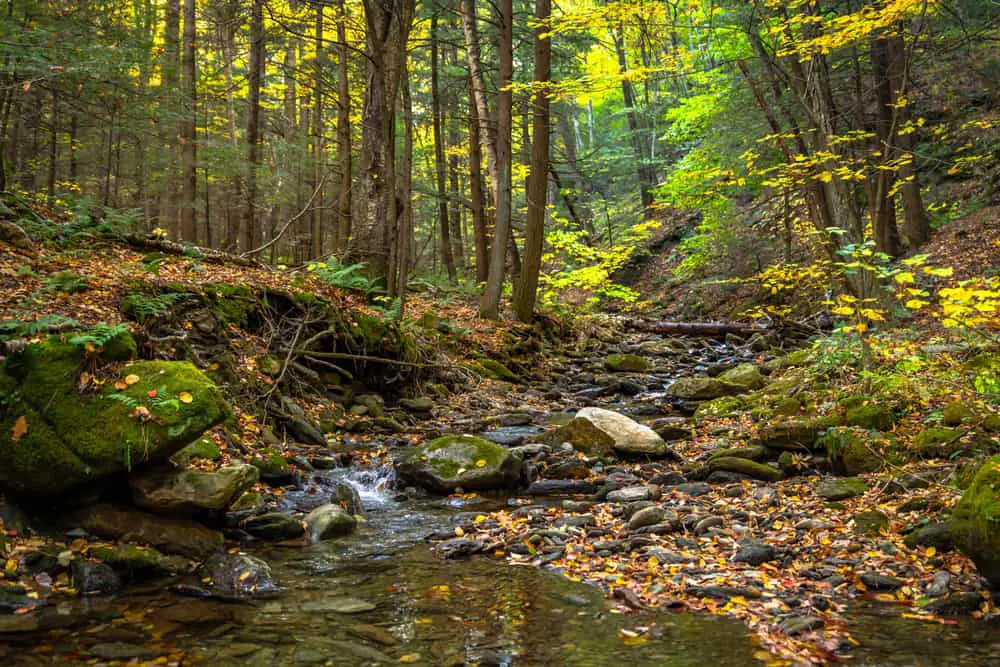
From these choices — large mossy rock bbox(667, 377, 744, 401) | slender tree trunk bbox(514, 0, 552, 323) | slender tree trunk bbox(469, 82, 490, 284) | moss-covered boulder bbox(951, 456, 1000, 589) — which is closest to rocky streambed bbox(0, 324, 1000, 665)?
moss-covered boulder bbox(951, 456, 1000, 589)

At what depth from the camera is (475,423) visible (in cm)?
969

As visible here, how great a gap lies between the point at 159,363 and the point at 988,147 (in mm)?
18126

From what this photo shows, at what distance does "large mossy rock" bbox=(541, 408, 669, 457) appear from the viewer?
7945mm

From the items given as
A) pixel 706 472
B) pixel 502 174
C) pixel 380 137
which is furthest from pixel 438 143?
pixel 706 472

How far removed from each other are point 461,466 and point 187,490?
110 inches

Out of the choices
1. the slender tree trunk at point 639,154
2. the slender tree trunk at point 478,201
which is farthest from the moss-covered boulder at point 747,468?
the slender tree trunk at point 639,154

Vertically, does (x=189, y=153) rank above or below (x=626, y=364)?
above

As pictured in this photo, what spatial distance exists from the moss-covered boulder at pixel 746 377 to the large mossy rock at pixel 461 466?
5480 mm

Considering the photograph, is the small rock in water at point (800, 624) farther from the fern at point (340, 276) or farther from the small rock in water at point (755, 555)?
the fern at point (340, 276)

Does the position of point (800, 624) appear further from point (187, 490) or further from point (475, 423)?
point (475, 423)

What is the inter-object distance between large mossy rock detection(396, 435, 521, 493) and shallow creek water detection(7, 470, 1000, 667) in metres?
2.10

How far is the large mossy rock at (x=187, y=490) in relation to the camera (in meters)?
4.84

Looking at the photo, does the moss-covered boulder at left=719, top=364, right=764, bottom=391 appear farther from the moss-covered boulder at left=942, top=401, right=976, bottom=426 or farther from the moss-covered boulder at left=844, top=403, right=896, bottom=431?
the moss-covered boulder at left=942, top=401, right=976, bottom=426

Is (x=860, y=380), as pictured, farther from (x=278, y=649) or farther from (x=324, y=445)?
(x=278, y=649)
